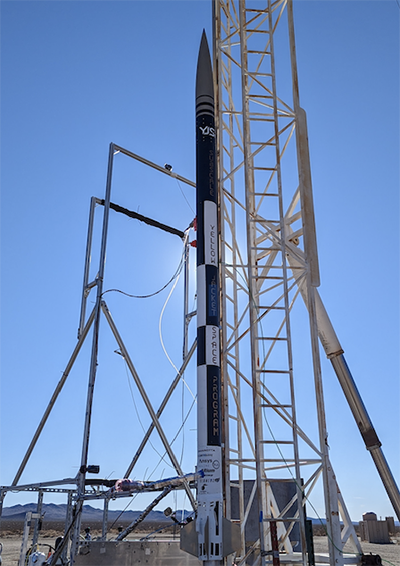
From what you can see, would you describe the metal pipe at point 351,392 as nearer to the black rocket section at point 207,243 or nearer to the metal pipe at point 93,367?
the black rocket section at point 207,243

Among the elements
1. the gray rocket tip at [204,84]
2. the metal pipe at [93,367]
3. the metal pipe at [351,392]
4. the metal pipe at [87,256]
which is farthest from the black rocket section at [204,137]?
the metal pipe at [87,256]

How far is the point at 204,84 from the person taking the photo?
39.1 feet

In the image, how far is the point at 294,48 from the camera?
38.6 feet

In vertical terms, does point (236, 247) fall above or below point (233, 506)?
above

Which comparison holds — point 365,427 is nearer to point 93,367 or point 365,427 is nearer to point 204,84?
point 93,367

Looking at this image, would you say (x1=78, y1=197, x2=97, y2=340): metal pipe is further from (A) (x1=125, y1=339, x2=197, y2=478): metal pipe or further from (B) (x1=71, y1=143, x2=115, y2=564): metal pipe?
(A) (x1=125, y1=339, x2=197, y2=478): metal pipe

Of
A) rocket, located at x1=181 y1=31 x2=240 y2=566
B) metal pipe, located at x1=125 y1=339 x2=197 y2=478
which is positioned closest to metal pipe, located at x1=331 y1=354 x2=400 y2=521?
rocket, located at x1=181 y1=31 x2=240 y2=566

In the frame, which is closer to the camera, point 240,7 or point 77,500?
point 77,500

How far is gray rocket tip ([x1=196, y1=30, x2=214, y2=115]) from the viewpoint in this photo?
11742mm

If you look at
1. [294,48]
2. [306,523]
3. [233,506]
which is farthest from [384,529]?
[294,48]

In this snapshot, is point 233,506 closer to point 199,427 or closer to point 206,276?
point 199,427

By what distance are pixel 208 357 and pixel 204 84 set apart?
607cm

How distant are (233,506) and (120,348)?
5088 millimetres

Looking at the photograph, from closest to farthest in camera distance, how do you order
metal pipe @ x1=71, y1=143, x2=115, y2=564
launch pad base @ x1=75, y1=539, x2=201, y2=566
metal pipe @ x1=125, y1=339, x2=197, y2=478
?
1. launch pad base @ x1=75, y1=539, x2=201, y2=566
2. metal pipe @ x1=71, y1=143, x2=115, y2=564
3. metal pipe @ x1=125, y1=339, x2=197, y2=478
